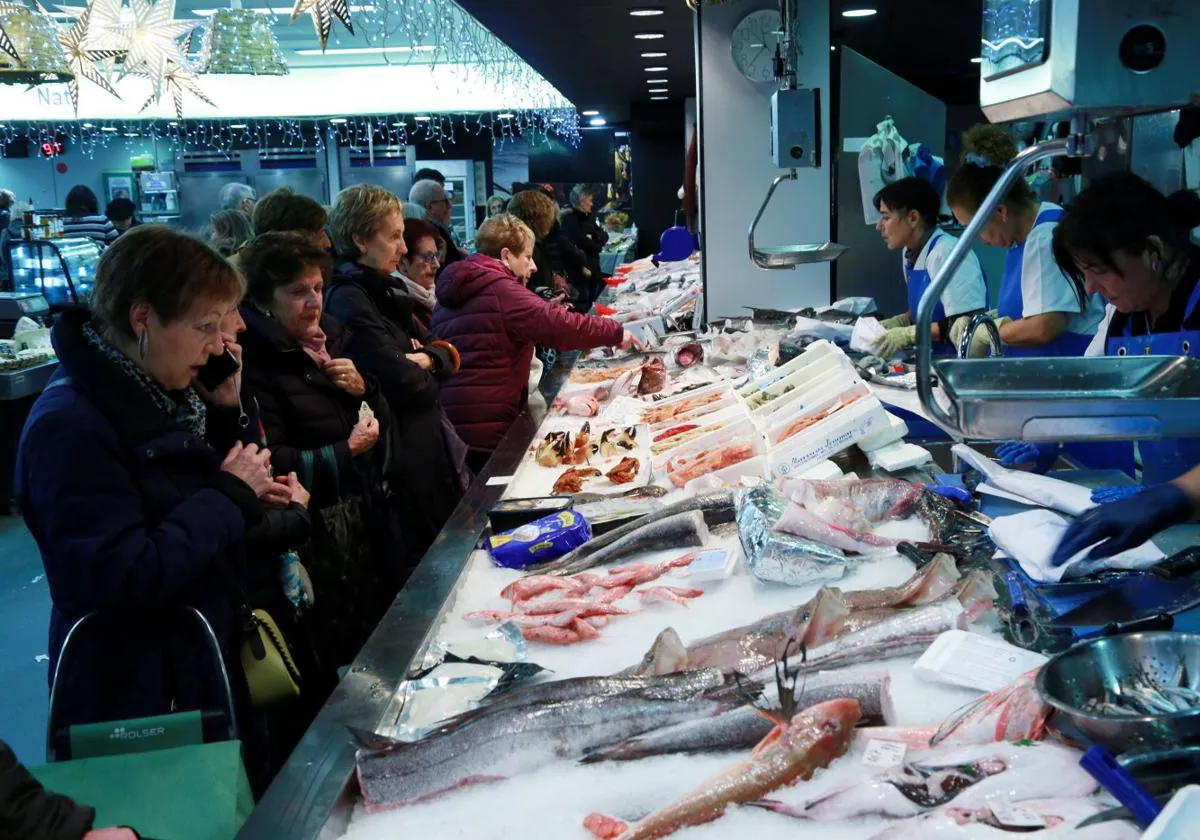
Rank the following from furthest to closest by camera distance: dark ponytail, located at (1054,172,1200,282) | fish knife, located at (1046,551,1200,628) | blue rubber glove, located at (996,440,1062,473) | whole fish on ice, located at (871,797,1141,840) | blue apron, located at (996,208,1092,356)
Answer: blue apron, located at (996,208,1092,356) < blue rubber glove, located at (996,440,1062,473) < dark ponytail, located at (1054,172,1200,282) < fish knife, located at (1046,551,1200,628) < whole fish on ice, located at (871,797,1141,840)

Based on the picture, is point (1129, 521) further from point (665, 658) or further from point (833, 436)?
point (833, 436)

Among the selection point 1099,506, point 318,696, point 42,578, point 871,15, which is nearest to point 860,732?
point 1099,506

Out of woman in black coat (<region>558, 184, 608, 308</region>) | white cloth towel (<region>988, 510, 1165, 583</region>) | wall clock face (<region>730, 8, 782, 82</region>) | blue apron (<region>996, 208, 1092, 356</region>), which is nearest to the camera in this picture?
white cloth towel (<region>988, 510, 1165, 583</region>)

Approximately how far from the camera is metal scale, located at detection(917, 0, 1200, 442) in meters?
1.68

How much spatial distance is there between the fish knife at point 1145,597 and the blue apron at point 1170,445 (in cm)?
74

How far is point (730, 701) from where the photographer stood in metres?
1.80

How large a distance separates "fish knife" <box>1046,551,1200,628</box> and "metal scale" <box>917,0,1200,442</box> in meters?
0.30

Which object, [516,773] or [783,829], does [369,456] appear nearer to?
[516,773]

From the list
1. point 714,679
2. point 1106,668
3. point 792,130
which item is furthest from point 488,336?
point 1106,668

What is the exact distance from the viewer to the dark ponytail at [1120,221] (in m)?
2.68

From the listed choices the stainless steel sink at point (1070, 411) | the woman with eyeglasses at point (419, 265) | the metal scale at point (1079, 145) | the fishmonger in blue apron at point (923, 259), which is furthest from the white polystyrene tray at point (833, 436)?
the woman with eyeglasses at point (419, 265)

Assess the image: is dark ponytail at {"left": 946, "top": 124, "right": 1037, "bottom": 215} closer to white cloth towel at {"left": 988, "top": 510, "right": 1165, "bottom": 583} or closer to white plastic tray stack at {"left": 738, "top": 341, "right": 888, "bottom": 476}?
white plastic tray stack at {"left": 738, "top": 341, "right": 888, "bottom": 476}

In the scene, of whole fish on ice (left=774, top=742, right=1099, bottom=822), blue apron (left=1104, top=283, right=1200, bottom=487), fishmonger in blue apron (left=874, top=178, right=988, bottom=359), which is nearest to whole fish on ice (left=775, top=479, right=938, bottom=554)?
blue apron (left=1104, top=283, right=1200, bottom=487)

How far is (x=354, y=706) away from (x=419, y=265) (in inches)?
129
